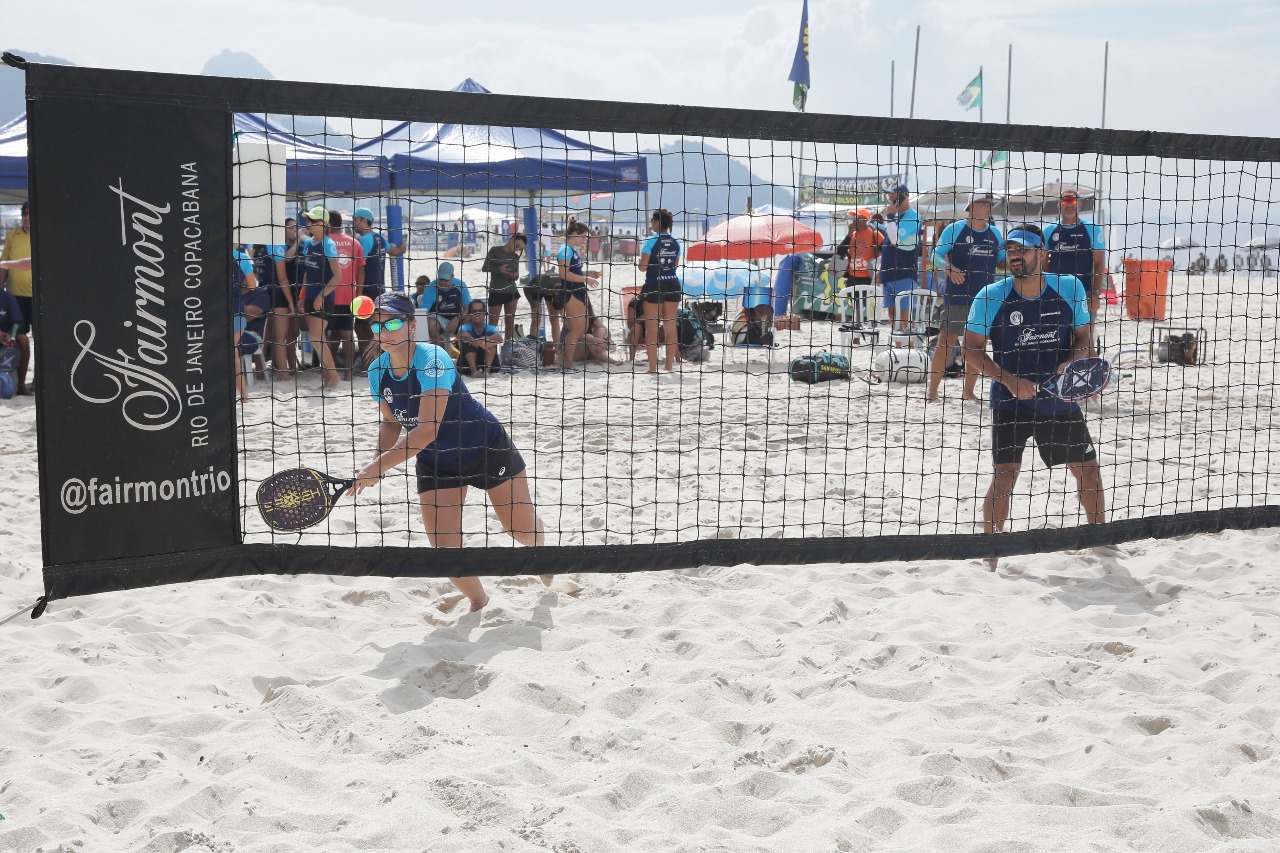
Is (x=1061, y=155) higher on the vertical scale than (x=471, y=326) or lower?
higher

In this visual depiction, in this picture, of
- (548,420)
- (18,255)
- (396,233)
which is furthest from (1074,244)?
(396,233)

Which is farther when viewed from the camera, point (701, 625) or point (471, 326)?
point (471, 326)

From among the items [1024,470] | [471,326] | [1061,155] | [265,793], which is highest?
[1061,155]

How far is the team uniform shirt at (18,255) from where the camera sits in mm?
8180

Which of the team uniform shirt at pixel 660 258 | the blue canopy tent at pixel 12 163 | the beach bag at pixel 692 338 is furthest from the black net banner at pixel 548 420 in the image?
the blue canopy tent at pixel 12 163

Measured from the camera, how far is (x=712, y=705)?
3.18 meters

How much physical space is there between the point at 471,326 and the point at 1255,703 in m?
7.50

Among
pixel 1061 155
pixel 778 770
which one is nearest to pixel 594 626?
pixel 778 770

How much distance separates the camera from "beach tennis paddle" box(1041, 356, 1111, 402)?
4.27 metres

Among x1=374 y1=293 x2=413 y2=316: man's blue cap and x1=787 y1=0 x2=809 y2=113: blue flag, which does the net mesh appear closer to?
x1=374 y1=293 x2=413 y2=316: man's blue cap

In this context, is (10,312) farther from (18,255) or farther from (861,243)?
(861,243)

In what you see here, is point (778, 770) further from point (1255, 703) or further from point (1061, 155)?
point (1061, 155)

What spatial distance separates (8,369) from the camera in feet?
28.5

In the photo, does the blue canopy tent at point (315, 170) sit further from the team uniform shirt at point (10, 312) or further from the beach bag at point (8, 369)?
the beach bag at point (8, 369)
